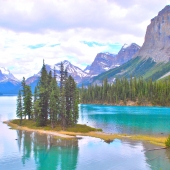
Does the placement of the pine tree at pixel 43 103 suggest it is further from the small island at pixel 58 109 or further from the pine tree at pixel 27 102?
the pine tree at pixel 27 102

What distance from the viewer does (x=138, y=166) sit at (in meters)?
52.0

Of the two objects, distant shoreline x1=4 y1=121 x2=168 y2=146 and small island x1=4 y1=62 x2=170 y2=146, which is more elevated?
small island x1=4 y1=62 x2=170 y2=146

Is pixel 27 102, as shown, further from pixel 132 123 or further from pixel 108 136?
pixel 108 136

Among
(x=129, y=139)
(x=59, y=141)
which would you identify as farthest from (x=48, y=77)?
(x=129, y=139)

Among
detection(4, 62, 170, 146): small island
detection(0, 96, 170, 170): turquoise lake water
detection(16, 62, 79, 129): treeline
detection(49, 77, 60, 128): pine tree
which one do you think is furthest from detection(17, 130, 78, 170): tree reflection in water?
detection(16, 62, 79, 129): treeline

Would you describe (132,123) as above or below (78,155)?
above

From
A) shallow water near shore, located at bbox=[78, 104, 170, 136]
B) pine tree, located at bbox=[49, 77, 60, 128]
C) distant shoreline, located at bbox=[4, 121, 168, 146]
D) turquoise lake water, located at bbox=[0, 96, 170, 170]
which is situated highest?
pine tree, located at bbox=[49, 77, 60, 128]

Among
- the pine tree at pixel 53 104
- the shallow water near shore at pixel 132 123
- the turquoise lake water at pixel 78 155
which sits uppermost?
the pine tree at pixel 53 104

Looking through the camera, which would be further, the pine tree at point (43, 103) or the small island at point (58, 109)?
the pine tree at point (43, 103)

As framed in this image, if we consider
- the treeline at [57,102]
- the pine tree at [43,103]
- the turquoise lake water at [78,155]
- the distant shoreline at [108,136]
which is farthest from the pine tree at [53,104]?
the turquoise lake water at [78,155]

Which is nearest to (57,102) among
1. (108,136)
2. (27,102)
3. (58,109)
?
(58,109)

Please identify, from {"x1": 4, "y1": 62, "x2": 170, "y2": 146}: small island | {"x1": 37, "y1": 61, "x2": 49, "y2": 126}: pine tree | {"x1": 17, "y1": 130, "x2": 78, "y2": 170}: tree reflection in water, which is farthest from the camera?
{"x1": 37, "y1": 61, "x2": 49, "y2": 126}: pine tree

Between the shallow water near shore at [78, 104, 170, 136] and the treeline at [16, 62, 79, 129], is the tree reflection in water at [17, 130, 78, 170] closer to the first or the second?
the treeline at [16, 62, 79, 129]

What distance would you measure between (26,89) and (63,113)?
30.3 metres
